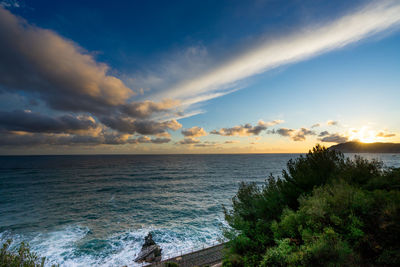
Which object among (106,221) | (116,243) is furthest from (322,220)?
(106,221)

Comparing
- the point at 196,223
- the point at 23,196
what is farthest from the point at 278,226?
the point at 23,196

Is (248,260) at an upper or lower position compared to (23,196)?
upper

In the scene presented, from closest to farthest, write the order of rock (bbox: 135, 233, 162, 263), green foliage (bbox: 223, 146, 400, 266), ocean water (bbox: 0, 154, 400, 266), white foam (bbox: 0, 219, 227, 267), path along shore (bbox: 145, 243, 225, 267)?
1. green foliage (bbox: 223, 146, 400, 266)
2. path along shore (bbox: 145, 243, 225, 267)
3. rock (bbox: 135, 233, 162, 263)
4. white foam (bbox: 0, 219, 227, 267)
5. ocean water (bbox: 0, 154, 400, 266)

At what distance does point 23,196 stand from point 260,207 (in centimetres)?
6419

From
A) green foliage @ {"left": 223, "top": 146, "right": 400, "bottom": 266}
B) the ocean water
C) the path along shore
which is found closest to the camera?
green foliage @ {"left": 223, "top": 146, "right": 400, "bottom": 266}

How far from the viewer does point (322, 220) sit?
482 inches

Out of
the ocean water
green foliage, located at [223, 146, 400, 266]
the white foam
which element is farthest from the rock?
green foliage, located at [223, 146, 400, 266]

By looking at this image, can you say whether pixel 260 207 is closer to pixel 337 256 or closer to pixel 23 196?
pixel 337 256

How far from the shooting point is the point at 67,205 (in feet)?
134

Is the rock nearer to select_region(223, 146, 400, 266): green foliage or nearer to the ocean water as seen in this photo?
the ocean water

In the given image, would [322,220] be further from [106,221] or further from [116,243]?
[106,221]

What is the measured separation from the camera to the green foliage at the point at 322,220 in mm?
9672

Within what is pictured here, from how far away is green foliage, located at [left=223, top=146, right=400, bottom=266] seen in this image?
9.67 meters

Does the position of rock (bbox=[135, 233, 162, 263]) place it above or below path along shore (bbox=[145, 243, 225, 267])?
below
